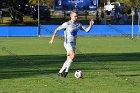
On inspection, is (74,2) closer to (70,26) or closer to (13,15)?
(13,15)

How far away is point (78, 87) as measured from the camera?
1489cm

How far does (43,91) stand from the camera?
46.0ft

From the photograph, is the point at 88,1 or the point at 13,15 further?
the point at 13,15

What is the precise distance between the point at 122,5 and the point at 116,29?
4491 centimetres

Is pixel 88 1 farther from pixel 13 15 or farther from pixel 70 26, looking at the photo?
pixel 70 26

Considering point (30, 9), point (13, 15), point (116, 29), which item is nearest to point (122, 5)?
point (30, 9)

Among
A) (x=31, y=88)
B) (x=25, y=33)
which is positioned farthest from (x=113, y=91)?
(x=25, y=33)

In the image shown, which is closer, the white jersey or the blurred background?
the white jersey

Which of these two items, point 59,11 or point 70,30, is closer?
point 70,30

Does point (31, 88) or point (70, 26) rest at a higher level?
point (70, 26)

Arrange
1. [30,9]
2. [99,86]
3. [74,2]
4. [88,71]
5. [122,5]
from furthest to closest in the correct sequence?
[122,5] → [30,9] → [74,2] → [88,71] → [99,86]

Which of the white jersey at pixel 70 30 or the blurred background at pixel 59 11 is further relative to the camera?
the blurred background at pixel 59 11

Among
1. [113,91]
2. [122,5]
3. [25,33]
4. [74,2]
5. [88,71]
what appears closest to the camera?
[113,91]

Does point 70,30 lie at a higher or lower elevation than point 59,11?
higher
